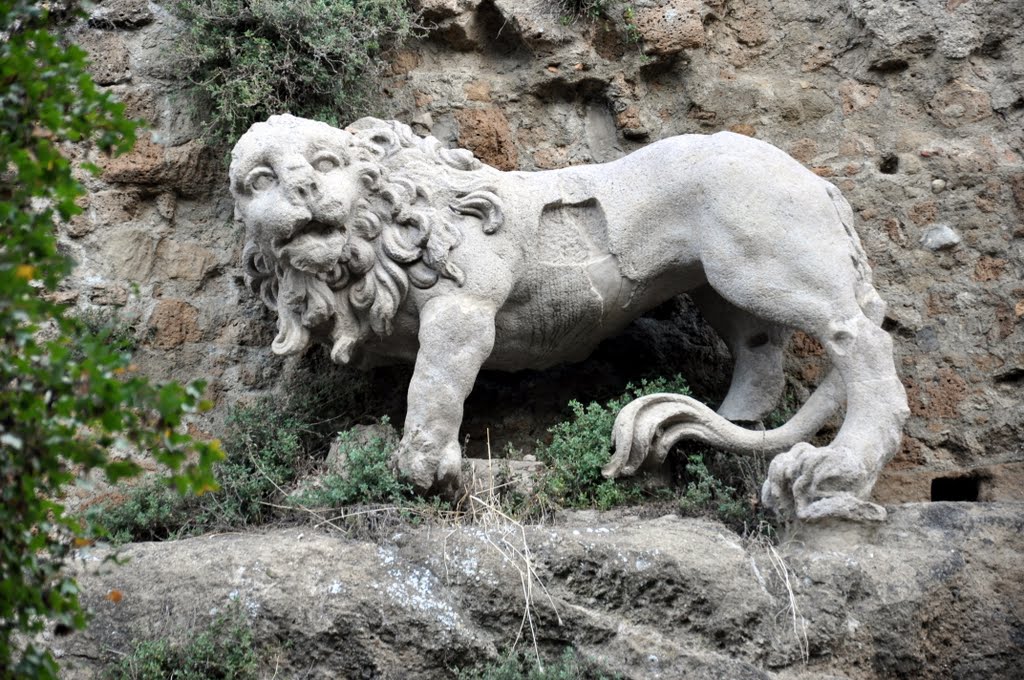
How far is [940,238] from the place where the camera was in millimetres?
4531

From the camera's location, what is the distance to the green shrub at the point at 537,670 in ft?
10.4

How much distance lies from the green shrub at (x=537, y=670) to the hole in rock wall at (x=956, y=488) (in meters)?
1.64

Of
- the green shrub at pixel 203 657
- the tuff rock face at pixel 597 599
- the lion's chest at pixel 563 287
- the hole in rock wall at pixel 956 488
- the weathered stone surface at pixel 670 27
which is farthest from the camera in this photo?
the weathered stone surface at pixel 670 27

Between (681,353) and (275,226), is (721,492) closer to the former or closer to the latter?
(681,353)

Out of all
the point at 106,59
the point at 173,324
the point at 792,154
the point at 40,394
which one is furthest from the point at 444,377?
the point at 106,59

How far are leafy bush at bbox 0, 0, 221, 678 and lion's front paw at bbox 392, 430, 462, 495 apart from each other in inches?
49.8

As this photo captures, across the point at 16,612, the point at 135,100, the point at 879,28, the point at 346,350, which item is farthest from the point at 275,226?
the point at 879,28

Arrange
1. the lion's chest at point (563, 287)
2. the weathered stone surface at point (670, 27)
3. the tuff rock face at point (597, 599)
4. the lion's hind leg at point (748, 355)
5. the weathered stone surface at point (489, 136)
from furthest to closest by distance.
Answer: the weathered stone surface at point (670, 27) < the weathered stone surface at point (489, 136) < the lion's hind leg at point (748, 355) < the lion's chest at point (563, 287) < the tuff rock face at point (597, 599)

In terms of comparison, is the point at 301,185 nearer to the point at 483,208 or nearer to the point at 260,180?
the point at 260,180

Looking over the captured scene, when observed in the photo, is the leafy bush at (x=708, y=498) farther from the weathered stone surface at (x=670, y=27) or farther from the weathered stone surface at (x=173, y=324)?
the weathered stone surface at (x=173, y=324)

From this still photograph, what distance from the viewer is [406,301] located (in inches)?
150

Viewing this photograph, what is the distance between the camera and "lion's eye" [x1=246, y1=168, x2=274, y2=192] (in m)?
3.70

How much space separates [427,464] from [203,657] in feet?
2.60

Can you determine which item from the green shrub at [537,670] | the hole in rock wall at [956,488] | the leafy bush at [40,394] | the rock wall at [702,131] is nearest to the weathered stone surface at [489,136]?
the rock wall at [702,131]
